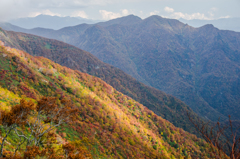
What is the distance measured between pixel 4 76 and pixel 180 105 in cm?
12175

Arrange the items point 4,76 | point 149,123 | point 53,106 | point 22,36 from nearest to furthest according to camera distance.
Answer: point 53,106
point 4,76
point 149,123
point 22,36

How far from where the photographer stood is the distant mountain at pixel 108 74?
10375 centimetres

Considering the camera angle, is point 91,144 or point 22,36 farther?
point 22,36

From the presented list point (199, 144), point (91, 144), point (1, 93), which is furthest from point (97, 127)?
point (199, 144)

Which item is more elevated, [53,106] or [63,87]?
[53,106]

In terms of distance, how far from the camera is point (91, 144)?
1820 centimetres

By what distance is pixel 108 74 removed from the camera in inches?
4953

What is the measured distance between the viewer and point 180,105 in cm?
11481

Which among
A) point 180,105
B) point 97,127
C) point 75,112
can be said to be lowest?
point 180,105

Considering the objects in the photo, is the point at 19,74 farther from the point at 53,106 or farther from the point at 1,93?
the point at 53,106

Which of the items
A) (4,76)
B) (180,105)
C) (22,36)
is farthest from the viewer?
(22,36)

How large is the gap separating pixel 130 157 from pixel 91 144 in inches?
284

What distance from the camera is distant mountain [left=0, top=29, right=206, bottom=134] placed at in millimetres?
103750

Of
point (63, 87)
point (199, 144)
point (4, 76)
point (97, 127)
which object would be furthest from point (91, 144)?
point (199, 144)
